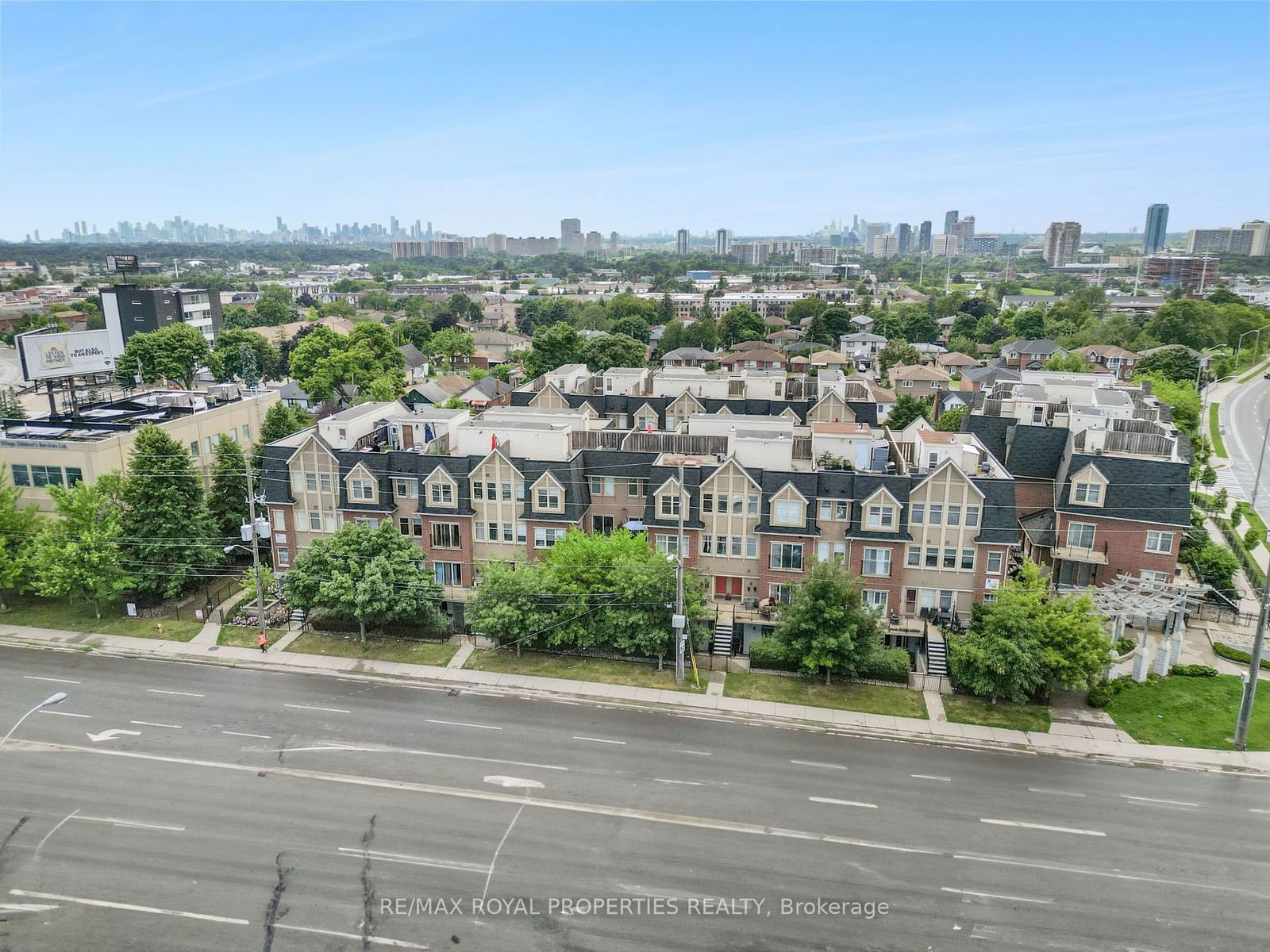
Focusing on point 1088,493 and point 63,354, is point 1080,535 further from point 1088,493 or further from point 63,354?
point 63,354

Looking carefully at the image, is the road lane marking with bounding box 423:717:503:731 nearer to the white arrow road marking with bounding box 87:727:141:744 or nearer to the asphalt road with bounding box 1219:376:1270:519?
the white arrow road marking with bounding box 87:727:141:744

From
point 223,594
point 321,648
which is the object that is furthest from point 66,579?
point 321,648

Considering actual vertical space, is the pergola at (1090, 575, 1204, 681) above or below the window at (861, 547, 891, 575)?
below

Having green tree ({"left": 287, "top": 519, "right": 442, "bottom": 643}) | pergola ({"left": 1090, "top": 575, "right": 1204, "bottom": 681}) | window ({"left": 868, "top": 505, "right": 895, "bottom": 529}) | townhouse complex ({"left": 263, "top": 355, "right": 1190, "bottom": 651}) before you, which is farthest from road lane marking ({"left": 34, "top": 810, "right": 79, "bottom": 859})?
pergola ({"left": 1090, "top": 575, "right": 1204, "bottom": 681})

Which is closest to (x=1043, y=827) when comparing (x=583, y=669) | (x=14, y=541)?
(x=583, y=669)

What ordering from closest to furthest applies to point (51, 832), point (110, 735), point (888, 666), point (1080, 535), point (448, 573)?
1. point (51, 832)
2. point (110, 735)
3. point (888, 666)
4. point (1080, 535)
5. point (448, 573)

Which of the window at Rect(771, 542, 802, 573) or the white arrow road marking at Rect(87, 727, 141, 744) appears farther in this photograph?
the window at Rect(771, 542, 802, 573)
